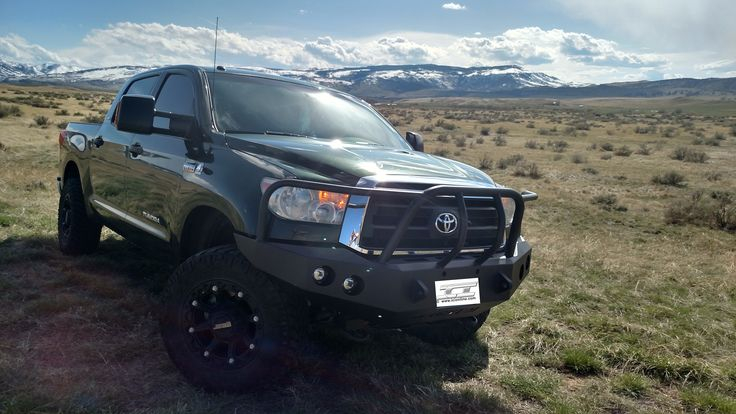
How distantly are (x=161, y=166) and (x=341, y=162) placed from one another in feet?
4.57

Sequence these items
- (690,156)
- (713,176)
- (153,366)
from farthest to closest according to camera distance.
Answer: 1. (690,156)
2. (713,176)
3. (153,366)

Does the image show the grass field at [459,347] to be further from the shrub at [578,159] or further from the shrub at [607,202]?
the shrub at [578,159]

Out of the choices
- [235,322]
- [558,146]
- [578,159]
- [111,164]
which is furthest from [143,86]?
[558,146]

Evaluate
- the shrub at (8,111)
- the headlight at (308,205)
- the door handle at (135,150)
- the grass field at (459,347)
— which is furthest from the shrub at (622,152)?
the shrub at (8,111)

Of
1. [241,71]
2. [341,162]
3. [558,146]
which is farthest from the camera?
[558,146]

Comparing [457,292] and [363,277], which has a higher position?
[363,277]

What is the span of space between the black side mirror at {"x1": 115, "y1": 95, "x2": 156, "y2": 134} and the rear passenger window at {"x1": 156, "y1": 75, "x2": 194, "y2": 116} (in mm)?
287

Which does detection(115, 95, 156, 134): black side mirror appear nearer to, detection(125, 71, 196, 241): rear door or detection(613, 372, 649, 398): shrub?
detection(125, 71, 196, 241): rear door

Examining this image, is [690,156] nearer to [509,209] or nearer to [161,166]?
[509,209]

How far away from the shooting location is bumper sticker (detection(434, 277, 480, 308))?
282 cm

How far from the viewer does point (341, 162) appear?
3.08m

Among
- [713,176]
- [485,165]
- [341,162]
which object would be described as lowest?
[485,165]

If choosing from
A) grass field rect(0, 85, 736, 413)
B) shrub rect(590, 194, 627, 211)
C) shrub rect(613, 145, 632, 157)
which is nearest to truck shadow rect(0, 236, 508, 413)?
grass field rect(0, 85, 736, 413)

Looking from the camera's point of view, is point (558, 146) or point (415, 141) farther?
point (558, 146)
